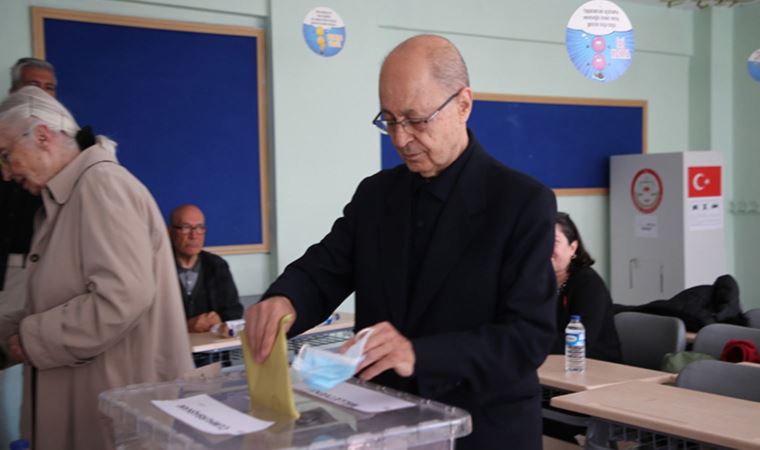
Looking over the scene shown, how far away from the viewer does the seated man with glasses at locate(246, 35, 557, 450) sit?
1.35 meters

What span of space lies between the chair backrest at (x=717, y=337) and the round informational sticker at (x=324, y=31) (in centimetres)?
285

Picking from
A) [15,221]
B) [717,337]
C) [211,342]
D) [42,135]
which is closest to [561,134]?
[717,337]

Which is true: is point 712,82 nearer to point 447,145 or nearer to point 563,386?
point 563,386

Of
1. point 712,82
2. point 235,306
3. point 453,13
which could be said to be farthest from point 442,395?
point 712,82

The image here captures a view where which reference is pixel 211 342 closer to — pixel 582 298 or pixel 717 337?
pixel 582 298

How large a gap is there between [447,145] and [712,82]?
7.52 m

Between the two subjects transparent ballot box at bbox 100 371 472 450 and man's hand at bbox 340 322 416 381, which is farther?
man's hand at bbox 340 322 416 381

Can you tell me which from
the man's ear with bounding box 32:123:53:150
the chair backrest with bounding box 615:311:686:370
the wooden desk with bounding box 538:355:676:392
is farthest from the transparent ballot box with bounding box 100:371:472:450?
the chair backrest with bounding box 615:311:686:370

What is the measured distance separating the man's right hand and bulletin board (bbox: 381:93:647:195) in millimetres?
5561

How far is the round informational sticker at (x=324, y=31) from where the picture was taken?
534cm

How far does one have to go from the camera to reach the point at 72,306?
1927 millimetres

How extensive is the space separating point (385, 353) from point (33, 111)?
1.27 m

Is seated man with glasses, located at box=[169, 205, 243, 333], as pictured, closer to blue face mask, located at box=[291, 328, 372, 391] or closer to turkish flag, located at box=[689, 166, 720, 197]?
blue face mask, located at box=[291, 328, 372, 391]

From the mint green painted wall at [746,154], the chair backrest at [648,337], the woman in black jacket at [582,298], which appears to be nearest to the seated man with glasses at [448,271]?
the woman in black jacket at [582,298]
